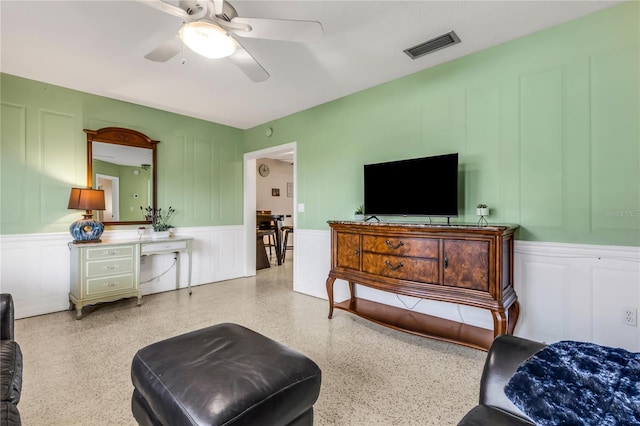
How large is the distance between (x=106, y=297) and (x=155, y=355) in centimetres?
253

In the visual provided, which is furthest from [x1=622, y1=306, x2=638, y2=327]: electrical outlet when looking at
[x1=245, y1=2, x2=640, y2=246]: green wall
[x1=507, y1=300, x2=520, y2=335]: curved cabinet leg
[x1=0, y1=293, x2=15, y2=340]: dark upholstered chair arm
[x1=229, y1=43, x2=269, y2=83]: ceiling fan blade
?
[x1=0, y1=293, x2=15, y2=340]: dark upholstered chair arm

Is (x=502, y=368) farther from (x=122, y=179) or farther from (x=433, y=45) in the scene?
(x=122, y=179)

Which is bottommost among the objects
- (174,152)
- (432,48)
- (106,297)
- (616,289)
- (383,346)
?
(383,346)

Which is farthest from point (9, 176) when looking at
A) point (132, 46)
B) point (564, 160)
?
point (564, 160)

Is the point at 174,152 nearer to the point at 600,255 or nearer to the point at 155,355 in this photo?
the point at 155,355

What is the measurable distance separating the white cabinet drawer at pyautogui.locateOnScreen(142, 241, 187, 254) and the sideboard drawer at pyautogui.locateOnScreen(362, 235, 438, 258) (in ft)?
8.50

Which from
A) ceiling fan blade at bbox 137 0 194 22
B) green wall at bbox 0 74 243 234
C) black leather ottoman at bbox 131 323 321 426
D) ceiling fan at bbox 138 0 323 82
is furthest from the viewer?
green wall at bbox 0 74 243 234

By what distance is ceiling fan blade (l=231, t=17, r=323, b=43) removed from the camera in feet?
5.51

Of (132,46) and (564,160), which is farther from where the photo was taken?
(132,46)

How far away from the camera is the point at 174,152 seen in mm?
4301

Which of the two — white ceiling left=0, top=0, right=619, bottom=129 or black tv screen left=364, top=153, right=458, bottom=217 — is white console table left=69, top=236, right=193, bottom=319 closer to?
white ceiling left=0, top=0, right=619, bottom=129

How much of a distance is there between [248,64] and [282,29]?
51cm

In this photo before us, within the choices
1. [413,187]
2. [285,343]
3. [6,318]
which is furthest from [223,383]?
[413,187]

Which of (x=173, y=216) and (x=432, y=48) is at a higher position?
(x=432, y=48)
